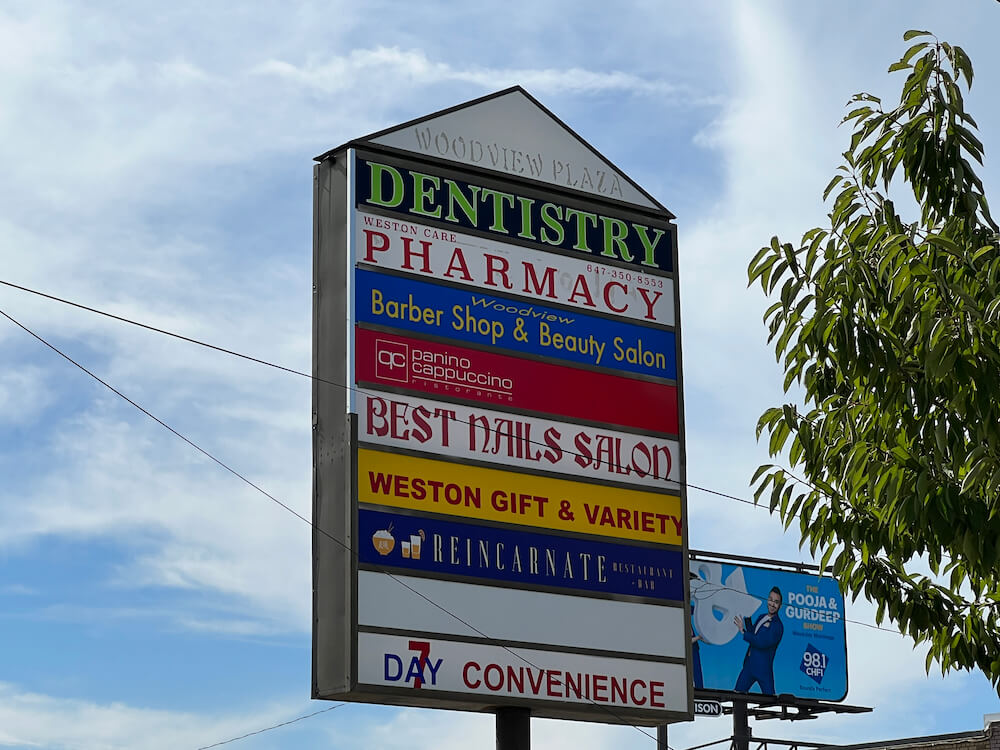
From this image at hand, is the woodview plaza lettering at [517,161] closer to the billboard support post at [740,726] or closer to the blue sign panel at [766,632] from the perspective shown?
the blue sign panel at [766,632]

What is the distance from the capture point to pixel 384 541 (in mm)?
12344

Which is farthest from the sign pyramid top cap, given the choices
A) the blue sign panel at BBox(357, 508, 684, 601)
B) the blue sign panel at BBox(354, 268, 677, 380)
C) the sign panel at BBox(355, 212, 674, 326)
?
the blue sign panel at BBox(357, 508, 684, 601)

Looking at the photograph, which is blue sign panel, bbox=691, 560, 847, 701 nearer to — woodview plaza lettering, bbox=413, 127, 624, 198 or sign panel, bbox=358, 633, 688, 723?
sign panel, bbox=358, 633, 688, 723

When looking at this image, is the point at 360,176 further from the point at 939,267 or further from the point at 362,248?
the point at 939,267

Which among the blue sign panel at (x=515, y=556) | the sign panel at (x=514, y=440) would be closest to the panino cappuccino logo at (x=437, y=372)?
the sign panel at (x=514, y=440)

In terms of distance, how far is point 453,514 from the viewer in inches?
502

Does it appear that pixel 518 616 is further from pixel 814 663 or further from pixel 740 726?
pixel 814 663

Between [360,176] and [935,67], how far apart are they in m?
5.21

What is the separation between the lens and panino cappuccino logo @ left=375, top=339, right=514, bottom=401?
12.7 meters

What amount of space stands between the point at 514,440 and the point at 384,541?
1.51 m

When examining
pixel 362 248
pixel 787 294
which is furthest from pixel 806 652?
pixel 787 294

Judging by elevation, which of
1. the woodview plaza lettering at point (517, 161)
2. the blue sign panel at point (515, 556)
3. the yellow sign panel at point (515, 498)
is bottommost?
the blue sign panel at point (515, 556)

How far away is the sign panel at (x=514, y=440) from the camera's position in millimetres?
12602

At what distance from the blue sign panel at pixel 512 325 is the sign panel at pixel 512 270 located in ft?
0.39
